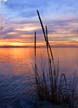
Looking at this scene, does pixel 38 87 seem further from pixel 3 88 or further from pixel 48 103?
pixel 3 88

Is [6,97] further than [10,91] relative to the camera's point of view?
No

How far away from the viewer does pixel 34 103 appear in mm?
7480

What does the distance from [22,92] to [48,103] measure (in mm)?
3924

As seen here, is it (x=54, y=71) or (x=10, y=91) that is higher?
(x=54, y=71)

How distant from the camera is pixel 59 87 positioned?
7715 mm

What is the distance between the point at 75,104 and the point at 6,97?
115 inches

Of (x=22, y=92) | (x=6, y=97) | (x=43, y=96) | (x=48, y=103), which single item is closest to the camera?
(x=48, y=103)

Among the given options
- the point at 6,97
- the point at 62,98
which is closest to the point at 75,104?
the point at 62,98

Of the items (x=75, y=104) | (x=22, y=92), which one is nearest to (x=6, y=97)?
(x=22, y=92)

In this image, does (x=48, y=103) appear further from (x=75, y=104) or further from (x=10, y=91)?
(x=10, y=91)

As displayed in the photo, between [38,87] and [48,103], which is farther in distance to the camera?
[38,87]

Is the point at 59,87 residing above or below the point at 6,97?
above

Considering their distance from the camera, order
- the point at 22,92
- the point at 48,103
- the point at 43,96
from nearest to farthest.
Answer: the point at 48,103 → the point at 43,96 → the point at 22,92

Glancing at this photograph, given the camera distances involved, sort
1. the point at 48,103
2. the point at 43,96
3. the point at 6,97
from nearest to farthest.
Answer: the point at 48,103 → the point at 43,96 → the point at 6,97
